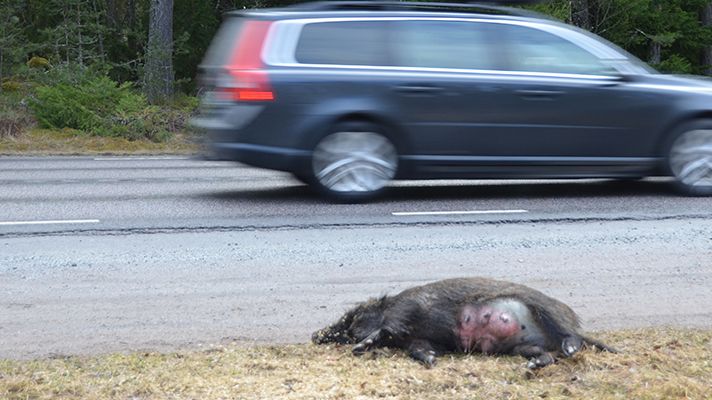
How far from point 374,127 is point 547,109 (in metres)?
1.77

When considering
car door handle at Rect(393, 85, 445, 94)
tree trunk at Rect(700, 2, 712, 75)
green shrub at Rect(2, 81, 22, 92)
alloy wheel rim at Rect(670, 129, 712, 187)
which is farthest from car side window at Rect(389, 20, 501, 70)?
tree trunk at Rect(700, 2, 712, 75)

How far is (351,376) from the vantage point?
4.40 metres

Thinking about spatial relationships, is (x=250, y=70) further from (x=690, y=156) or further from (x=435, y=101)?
(x=690, y=156)

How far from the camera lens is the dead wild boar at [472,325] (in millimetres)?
4707

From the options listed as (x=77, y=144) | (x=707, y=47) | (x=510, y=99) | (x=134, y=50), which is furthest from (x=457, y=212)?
(x=707, y=47)

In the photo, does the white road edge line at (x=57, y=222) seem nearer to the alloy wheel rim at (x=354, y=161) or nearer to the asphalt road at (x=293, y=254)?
the asphalt road at (x=293, y=254)

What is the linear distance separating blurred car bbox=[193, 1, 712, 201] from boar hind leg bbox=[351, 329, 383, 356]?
4.88m

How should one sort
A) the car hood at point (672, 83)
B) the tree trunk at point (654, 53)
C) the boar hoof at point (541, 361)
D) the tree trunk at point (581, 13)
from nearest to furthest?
the boar hoof at point (541, 361), the car hood at point (672, 83), the tree trunk at point (581, 13), the tree trunk at point (654, 53)

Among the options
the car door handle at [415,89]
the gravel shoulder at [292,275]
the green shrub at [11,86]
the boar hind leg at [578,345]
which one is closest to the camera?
the boar hind leg at [578,345]

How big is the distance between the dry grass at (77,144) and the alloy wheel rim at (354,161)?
714cm

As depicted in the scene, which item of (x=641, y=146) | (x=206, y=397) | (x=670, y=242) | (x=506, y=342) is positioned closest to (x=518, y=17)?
(x=641, y=146)

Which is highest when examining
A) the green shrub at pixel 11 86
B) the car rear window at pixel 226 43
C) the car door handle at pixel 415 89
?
the car rear window at pixel 226 43

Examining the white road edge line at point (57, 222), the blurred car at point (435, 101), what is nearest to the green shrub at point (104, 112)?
the blurred car at point (435, 101)

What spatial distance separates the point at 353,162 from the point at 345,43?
47.6 inches
